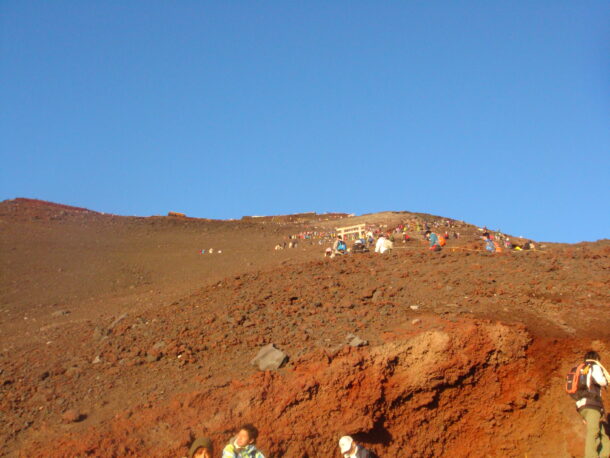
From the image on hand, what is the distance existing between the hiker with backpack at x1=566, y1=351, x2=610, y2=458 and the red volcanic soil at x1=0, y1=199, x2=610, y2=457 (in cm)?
97

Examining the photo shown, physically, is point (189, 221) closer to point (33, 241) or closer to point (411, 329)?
point (33, 241)

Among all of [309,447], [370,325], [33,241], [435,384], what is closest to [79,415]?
[309,447]

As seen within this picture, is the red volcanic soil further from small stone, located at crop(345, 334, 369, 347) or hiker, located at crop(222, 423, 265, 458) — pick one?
hiker, located at crop(222, 423, 265, 458)

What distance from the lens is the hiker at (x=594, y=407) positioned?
6195mm

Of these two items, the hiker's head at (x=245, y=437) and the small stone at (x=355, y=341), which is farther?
the small stone at (x=355, y=341)

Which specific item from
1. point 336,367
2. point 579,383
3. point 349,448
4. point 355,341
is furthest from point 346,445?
point 579,383

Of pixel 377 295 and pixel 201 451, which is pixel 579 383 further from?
pixel 201 451

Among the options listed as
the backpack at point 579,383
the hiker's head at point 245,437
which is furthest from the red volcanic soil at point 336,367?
the backpack at point 579,383

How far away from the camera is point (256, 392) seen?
22.1 feet

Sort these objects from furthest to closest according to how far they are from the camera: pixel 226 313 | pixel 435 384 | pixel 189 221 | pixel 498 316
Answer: pixel 189 221, pixel 226 313, pixel 498 316, pixel 435 384

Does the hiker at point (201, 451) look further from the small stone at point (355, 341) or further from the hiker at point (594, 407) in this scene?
the hiker at point (594, 407)

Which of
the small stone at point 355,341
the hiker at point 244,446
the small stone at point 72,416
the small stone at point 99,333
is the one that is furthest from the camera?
the small stone at point 99,333

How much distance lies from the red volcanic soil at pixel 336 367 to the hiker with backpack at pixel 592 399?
0.97 meters

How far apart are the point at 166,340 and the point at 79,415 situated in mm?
2104
